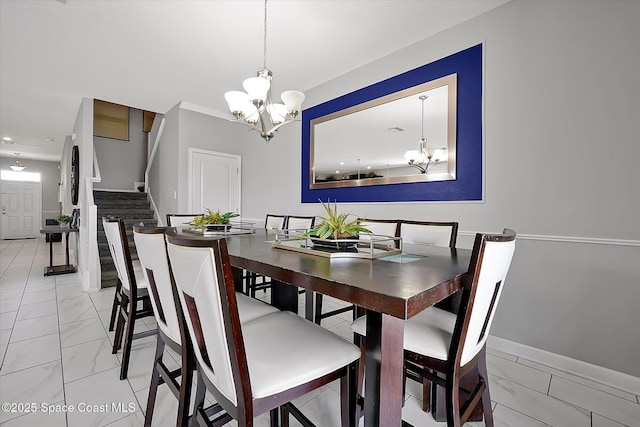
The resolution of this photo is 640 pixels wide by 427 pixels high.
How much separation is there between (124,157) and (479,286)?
738cm

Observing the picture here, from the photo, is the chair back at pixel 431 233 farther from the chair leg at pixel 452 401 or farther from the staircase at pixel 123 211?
the staircase at pixel 123 211

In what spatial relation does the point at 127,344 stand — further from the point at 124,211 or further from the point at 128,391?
the point at 124,211

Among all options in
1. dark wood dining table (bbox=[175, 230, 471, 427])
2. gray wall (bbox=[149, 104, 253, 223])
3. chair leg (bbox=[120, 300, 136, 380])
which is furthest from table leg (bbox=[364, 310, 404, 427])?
gray wall (bbox=[149, 104, 253, 223])

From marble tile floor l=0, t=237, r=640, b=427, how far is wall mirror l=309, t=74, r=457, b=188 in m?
1.59

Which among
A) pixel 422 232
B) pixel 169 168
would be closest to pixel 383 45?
pixel 422 232

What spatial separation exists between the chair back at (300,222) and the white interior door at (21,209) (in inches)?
420

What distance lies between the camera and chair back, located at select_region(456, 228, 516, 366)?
95 cm

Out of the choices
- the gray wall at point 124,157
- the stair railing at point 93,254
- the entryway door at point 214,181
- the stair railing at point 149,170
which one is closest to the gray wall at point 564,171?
the entryway door at point 214,181

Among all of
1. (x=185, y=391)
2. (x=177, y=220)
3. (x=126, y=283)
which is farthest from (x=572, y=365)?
(x=177, y=220)

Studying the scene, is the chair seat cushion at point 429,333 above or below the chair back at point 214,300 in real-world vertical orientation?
below

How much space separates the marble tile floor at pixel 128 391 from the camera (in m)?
1.46

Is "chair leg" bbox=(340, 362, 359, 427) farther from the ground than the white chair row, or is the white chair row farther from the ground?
the white chair row

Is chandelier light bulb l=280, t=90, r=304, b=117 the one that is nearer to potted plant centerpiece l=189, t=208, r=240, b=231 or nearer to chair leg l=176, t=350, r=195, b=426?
potted plant centerpiece l=189, t=208, r=240, b=231

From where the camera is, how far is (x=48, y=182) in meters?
9.56
